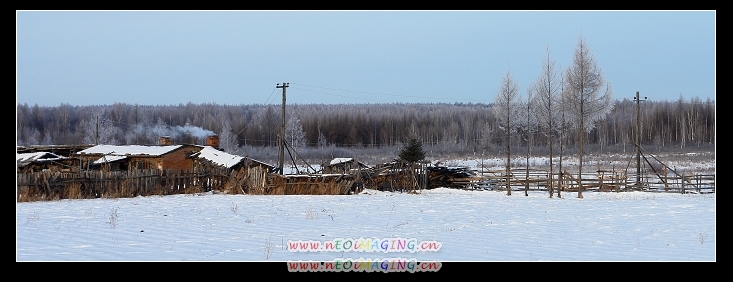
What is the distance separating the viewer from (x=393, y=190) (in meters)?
29.0

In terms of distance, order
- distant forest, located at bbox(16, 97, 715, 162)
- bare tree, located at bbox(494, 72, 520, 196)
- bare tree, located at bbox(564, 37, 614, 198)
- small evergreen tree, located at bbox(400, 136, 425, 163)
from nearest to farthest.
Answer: bare tree, located at bbox(564, 37, 614, 198)
bare tree, located at bbox(494, 72, 520, 196)
small evergreen tree, located at bbox(400, 136, 425, 163)
distant forest, located at bbox(16, 97, 715, 162)

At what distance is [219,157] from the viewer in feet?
108

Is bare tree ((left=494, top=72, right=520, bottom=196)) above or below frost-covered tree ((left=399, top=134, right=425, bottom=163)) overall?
above

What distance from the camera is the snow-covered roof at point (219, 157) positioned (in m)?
31.6

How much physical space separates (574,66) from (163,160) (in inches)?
877

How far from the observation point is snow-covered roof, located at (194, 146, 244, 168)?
3159cm

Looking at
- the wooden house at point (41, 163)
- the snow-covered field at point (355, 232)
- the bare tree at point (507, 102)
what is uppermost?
the bare tree at point (507, 102)

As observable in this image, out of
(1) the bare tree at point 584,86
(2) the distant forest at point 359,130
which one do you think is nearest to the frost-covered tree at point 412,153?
(1) the bare tree at point 584,86

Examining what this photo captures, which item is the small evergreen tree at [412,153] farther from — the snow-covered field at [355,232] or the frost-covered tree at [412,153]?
the snow-covered field at [355,232]

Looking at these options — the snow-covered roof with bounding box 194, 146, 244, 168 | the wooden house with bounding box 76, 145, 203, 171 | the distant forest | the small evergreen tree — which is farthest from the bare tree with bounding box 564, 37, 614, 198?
the distant forest

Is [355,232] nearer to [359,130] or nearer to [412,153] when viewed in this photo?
[412,153]

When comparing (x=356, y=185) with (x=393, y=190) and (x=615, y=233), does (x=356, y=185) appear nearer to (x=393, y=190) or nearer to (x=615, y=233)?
(x=393, y=190)

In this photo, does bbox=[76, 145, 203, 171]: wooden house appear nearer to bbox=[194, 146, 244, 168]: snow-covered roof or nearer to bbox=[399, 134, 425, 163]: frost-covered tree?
bbox=[194, 146, 244, 168]: snow-covered roof
